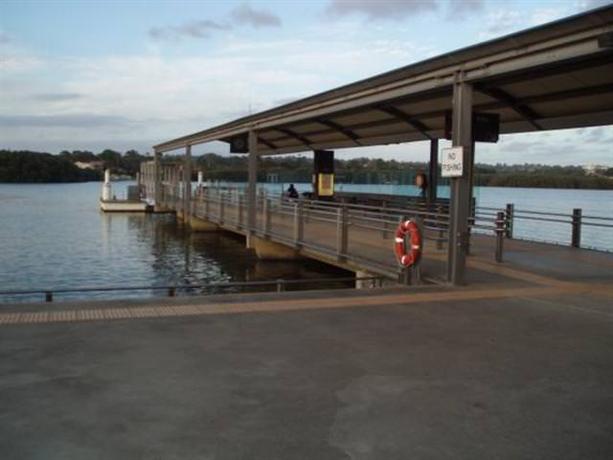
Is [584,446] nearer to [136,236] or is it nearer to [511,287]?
[511,287]

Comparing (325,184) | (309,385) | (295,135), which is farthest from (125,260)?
(309,385)

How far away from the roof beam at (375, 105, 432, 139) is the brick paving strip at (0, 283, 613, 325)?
704 cm

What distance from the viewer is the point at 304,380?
502 cm

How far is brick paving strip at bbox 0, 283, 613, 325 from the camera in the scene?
7.05 meters

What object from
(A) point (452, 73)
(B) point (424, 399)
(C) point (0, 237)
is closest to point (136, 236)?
(C) point (0, 237)

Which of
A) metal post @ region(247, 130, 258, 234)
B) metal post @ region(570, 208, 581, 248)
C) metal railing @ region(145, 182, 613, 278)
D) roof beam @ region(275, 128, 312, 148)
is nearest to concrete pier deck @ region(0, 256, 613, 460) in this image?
metal railing @ region(145, 182, 613, 278)

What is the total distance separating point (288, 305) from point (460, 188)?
350 cm

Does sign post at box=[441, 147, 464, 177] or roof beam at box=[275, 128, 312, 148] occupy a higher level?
roof beam at box=[275, 128, 312, 148]

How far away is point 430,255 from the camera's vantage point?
43.1 feet

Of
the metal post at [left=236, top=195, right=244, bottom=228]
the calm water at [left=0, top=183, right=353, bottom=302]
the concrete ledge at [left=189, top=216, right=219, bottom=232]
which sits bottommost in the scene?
the calm water at [left=0, top=183, right=353, bottom=302]

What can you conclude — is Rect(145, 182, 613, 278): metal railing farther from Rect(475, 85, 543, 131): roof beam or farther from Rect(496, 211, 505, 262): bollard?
Rect(475, 85, 543, 131): roof beam

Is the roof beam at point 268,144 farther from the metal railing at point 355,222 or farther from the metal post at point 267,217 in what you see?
the metal post at point 267,217

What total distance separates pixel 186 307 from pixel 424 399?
151 inches

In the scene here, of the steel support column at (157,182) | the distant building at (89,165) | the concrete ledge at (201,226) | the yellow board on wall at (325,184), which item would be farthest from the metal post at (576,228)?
the distant building at (89,165)
